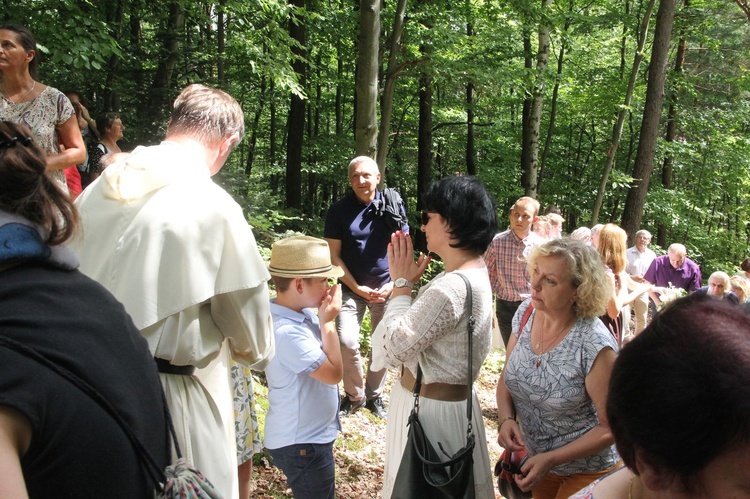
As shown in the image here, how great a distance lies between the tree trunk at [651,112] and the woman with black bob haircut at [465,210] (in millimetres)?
12020

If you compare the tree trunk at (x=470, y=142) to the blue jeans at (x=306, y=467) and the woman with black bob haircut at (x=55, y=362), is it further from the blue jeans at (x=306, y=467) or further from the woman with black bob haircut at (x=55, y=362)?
the woman with black bob haircut at (x=55, y=362)

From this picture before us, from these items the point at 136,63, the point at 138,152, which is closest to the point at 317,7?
the point at 136,63

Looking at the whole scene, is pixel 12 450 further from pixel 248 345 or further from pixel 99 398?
pixel 248 345

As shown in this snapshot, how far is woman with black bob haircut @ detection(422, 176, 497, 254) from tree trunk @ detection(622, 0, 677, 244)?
12.0 m

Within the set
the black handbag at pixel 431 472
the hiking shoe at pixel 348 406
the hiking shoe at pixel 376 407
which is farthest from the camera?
the hiking shoe at pixel 376 407

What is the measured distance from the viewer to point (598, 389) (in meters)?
2.46

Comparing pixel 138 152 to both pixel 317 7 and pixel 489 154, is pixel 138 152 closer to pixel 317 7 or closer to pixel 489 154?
pixel 317 7

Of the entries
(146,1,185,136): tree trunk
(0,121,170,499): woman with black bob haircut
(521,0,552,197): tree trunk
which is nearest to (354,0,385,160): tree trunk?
(146,1,185,136): tree trunk

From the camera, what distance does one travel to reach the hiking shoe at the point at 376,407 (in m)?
5.55

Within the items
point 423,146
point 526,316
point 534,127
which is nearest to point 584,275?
point 526,316

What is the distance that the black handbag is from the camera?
240 cm

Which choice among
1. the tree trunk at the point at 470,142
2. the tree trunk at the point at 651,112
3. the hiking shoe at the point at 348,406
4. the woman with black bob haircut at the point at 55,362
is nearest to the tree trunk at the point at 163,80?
the hiking shoe at the point at 348,406

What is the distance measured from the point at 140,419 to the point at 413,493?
1.47 m

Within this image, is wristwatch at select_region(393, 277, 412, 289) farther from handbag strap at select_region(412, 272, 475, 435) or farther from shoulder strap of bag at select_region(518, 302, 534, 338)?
shoulder strap of bag at select_region(518, 302, 534, 338)
